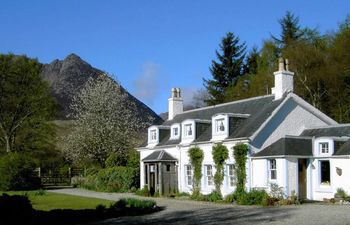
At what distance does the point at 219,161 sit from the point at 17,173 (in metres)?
20.5

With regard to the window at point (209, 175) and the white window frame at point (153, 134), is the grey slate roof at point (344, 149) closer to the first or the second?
the window at point (209, 175)

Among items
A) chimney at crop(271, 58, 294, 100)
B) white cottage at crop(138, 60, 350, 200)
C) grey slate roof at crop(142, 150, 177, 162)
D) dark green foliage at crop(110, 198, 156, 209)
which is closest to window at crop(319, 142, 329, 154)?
white cottage at crop(138, 60, 350, 200)

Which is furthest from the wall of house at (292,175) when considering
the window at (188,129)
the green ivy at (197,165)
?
the window at (188,129)

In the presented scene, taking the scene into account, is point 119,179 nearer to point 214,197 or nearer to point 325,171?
point 214,197

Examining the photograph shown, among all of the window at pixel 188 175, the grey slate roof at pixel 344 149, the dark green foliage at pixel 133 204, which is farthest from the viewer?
the window at pixel 188 175

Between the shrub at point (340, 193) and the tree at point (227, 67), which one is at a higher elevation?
the tree at point (227, 67)

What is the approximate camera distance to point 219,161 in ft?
96.3

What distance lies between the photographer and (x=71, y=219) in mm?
18344

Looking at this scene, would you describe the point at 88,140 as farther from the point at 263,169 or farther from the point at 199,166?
the point at 263,169

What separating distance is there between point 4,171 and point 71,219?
24.9 m

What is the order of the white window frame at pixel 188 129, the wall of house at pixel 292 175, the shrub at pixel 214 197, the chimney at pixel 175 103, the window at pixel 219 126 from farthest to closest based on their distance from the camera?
the chimney at pixel 175 103 < the white window frame at pixel 188 129 < the window at pixel 219 126 < the shrub at pixel 214 197 < the wall of house at pixel 292 175

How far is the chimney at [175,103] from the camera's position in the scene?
41.4m

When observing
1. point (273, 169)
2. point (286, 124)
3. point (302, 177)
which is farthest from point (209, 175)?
point (302, 177)

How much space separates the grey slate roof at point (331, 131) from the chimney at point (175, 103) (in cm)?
1447
